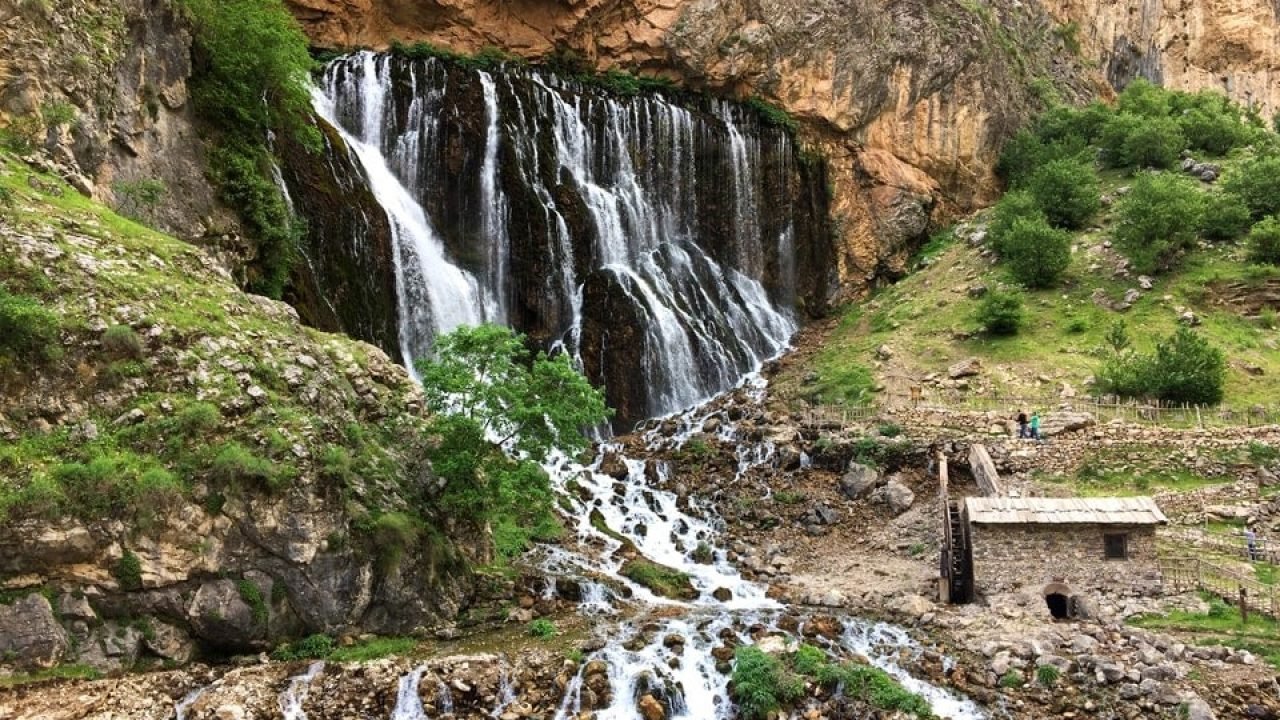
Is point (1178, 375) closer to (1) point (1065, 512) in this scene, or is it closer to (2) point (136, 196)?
(1) point (1065, 512)

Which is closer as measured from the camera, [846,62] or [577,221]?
[577,221]

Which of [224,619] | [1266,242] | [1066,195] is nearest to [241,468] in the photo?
[224,619]

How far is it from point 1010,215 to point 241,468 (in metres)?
40.0

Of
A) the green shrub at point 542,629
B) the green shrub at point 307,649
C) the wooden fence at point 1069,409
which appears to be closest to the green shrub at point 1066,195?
the wooden fence at point 1069,409

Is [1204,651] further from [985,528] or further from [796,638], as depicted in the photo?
[796,638]

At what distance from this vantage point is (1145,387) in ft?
98.9

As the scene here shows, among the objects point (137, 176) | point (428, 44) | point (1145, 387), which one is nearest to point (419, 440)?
point (137, 176)

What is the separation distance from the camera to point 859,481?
28.3 meters

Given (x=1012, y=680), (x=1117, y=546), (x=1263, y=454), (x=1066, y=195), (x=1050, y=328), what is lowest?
(x=1012, y=680)

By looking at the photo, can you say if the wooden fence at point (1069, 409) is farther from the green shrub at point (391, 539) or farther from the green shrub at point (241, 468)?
the green shrub at point (241, 468)

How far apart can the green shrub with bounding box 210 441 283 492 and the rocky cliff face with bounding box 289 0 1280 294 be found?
3305cm

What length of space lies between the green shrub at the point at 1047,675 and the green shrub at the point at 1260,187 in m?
35.3

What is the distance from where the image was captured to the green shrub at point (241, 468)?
Answer: 610 inches

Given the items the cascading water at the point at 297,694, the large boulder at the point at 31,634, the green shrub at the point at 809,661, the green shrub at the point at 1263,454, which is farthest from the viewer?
the green shrub at the point at 1263,454
